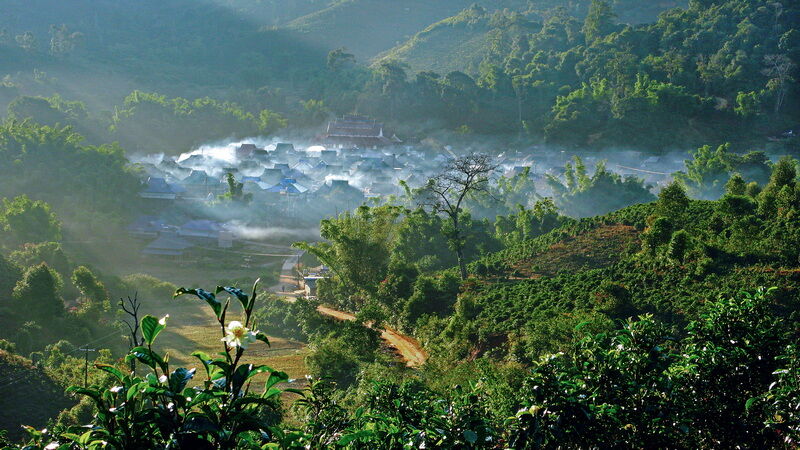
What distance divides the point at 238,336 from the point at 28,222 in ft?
111

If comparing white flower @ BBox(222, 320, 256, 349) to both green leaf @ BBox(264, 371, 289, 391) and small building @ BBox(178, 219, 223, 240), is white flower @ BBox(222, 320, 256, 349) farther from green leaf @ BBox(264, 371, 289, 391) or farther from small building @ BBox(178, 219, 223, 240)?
small building @ BBox(178, 219, 223, 240)

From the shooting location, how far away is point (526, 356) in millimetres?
15047

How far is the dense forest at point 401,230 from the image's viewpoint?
217 inches

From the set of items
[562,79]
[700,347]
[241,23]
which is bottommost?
[700,347]

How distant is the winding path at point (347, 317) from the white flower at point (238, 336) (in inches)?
559

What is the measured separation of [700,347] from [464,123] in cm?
5718

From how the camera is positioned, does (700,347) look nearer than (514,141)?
Yes

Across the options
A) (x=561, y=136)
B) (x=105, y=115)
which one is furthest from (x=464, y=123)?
(x=105, y=115)

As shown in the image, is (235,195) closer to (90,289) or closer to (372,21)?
(90,289)

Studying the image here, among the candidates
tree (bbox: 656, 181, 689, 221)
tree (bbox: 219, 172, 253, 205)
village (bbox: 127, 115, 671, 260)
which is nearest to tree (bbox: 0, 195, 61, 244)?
village (bbox: 127, 115, 671, 260)

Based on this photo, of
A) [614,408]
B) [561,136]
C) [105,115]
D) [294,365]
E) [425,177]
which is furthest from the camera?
[105,115]

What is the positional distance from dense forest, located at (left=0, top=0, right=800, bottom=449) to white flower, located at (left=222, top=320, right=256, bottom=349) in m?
0.08

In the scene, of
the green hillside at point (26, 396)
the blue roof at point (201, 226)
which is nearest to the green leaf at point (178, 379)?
the green hillside at point (26, 396)

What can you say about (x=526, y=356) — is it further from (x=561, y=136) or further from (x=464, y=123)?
(x=464, y=123)
